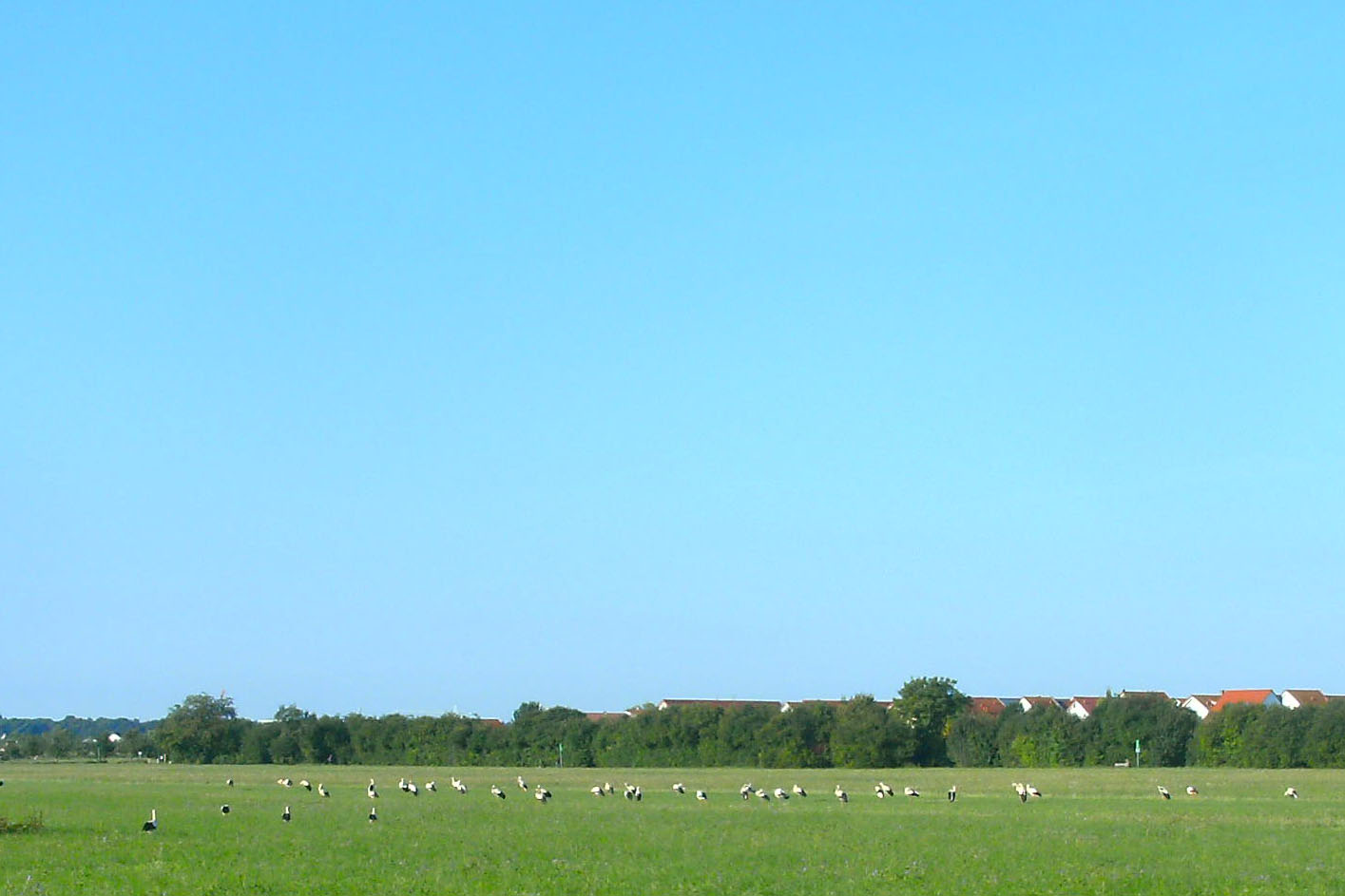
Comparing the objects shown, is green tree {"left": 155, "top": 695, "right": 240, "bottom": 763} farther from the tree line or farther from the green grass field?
the green grass field

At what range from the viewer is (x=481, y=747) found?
406ft

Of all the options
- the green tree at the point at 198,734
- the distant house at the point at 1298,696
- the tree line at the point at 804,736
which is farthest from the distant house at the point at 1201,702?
the green tree at the point at 198,734

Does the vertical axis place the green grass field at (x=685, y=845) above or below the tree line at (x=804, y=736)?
below

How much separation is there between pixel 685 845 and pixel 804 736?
79.7m

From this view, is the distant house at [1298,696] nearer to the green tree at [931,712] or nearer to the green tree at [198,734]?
the green tree at [931,712]

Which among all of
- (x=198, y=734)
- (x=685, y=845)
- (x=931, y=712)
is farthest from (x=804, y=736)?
(x=685, y=845)

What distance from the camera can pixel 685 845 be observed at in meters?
33.7

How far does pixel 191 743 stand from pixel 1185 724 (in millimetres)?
88771

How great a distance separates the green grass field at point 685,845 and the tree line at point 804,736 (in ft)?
137

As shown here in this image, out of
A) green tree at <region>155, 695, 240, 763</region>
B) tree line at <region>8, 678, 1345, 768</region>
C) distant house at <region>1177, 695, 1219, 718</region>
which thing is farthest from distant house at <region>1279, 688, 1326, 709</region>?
green tree at <region>155, 695, 240, 763</region>

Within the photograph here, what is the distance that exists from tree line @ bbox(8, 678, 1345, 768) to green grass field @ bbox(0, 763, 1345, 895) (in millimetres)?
41745

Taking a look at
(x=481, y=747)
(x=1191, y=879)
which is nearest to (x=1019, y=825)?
(x=1191, y=879)

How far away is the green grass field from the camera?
25.7 m

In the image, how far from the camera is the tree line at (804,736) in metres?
99.6
